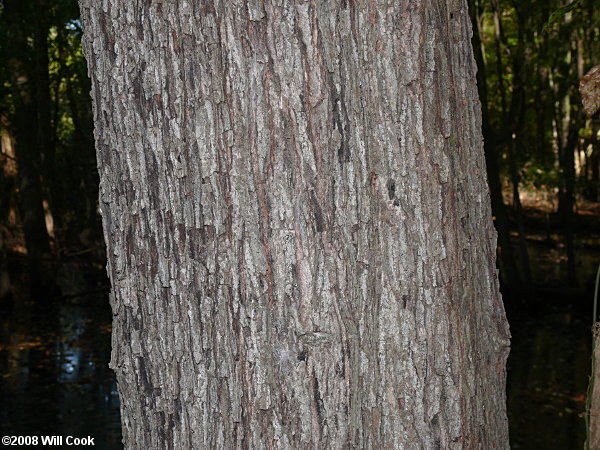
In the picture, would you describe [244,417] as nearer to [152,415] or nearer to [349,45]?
[152,415]

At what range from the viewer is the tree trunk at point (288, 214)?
5.21ft

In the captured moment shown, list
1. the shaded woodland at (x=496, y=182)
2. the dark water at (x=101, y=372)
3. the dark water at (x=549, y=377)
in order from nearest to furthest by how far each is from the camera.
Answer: the dark water at (x=549, y=377), the dark water at (x=101, y=372), the shaded woodland at (x=496, y=182)

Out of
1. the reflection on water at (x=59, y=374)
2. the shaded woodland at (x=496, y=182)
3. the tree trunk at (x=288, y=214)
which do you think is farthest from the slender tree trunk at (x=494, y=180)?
the tree trunk at (x=288, y=214)

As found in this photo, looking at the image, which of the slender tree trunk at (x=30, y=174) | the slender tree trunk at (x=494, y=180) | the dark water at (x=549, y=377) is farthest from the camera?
the slender tree trunk at (x=30, y=174)

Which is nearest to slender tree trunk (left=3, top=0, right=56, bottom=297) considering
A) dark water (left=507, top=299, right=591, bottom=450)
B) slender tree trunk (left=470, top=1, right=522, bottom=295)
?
slender tree trunk (left=470, top=1, right=522, bottom=295)

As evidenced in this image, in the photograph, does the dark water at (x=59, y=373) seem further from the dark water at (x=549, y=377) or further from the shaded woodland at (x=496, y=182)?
the dark water at (x=549, y=377)

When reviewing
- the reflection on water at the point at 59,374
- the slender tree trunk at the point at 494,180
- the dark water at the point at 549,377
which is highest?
the slender tree trunk at the point at 494,180

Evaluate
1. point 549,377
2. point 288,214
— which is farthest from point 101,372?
point 288,214

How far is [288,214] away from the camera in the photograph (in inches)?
62.9

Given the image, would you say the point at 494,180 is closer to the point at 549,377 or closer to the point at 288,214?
the point at 549,377

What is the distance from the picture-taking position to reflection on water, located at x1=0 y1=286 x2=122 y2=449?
717 centimetres

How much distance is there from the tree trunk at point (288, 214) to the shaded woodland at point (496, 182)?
567 cm

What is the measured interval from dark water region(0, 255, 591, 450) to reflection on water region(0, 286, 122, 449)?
1cm

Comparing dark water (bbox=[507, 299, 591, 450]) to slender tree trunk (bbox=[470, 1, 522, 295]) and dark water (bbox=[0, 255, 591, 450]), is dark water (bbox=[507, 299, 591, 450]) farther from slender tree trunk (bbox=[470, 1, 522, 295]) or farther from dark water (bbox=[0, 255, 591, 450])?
slender tree trunk (bbox=[470, 1, 522, 295])
